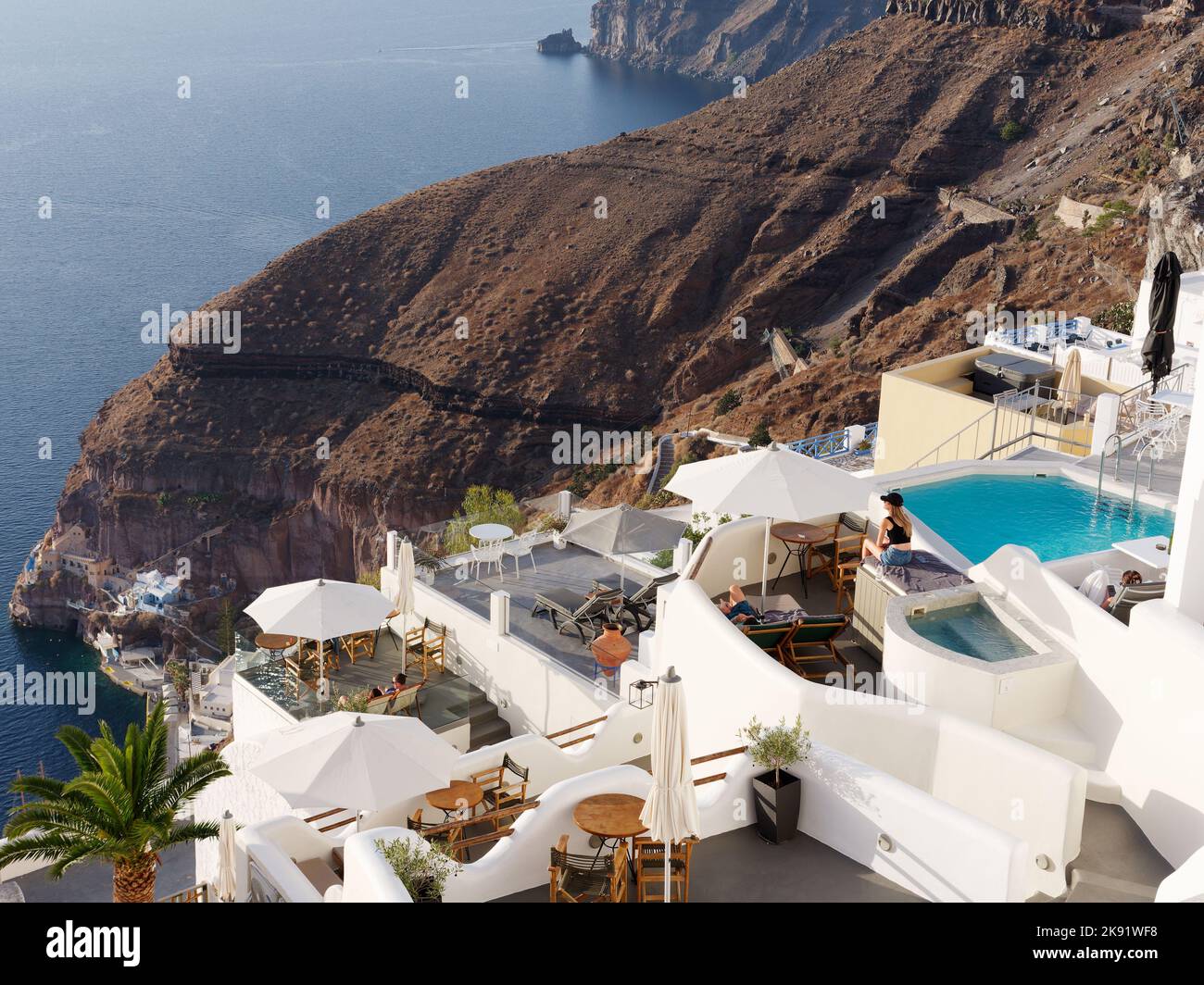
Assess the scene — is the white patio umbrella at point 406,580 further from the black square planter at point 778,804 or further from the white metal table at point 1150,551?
the white metal table at point 1150,551

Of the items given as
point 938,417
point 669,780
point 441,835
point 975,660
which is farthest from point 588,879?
point 938,417

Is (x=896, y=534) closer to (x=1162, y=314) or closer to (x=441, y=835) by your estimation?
(x=1162, y=314)

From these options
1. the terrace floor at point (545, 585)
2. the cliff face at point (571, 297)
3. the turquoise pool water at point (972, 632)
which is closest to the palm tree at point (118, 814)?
the terrace floor at point (545, 585)

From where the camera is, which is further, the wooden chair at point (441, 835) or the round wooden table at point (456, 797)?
the round wooden table at point (456, 797)

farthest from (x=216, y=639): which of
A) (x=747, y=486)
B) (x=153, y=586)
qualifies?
(x=747, y=486)

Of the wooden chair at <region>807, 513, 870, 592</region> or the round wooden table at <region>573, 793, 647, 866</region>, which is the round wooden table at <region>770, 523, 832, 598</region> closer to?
the wooden chair at <region>807, 513, 870, 592</region>

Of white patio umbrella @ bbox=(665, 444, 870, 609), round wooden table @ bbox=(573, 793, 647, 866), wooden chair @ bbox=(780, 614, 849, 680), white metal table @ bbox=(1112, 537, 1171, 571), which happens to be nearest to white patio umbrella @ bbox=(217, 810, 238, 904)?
round wooden table @ bbox=(573, 793, 647, 866)

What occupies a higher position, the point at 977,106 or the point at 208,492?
the point at 977,106
